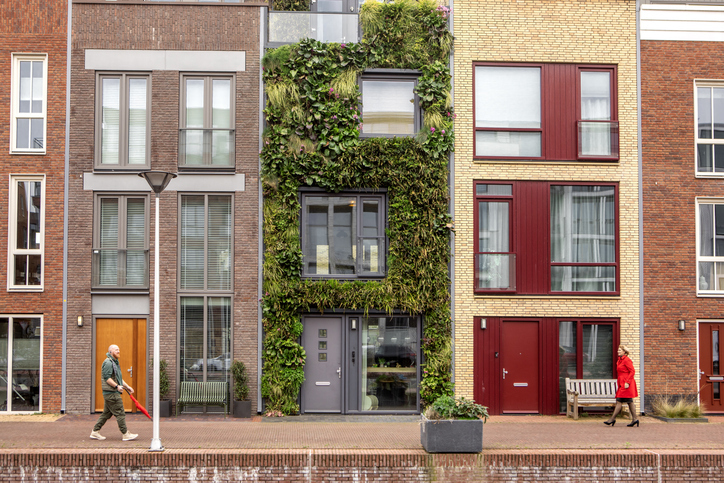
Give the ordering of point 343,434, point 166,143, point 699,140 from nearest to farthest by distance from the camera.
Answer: point 343,434, point 166,143, point 699,140

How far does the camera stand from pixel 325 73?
1565cm

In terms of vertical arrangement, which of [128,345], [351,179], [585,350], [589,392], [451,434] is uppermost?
[351,179]

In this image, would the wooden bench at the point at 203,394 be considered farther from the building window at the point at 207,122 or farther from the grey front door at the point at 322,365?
the building window at the point at 207,122

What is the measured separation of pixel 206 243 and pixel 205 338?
222 centimetres

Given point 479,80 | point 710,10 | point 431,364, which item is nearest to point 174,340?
point 431,364

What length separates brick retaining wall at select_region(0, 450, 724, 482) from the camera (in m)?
10.5

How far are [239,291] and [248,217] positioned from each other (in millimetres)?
1742

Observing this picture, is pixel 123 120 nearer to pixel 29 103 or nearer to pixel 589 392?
pixel 29 103

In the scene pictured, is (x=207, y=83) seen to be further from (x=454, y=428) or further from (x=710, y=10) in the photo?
(x=710, y=10)

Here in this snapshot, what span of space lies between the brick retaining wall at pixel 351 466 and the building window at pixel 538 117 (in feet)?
25.2

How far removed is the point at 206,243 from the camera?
15.6 meters

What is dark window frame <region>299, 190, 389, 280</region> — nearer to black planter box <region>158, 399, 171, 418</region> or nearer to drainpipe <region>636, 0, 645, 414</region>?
black planter box <region>158, 399, 171, 418</region>

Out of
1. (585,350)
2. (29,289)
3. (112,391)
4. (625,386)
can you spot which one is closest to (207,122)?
(29,289)

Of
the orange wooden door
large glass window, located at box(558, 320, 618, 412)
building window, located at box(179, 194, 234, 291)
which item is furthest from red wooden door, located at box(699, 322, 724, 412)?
the orange wooden door
